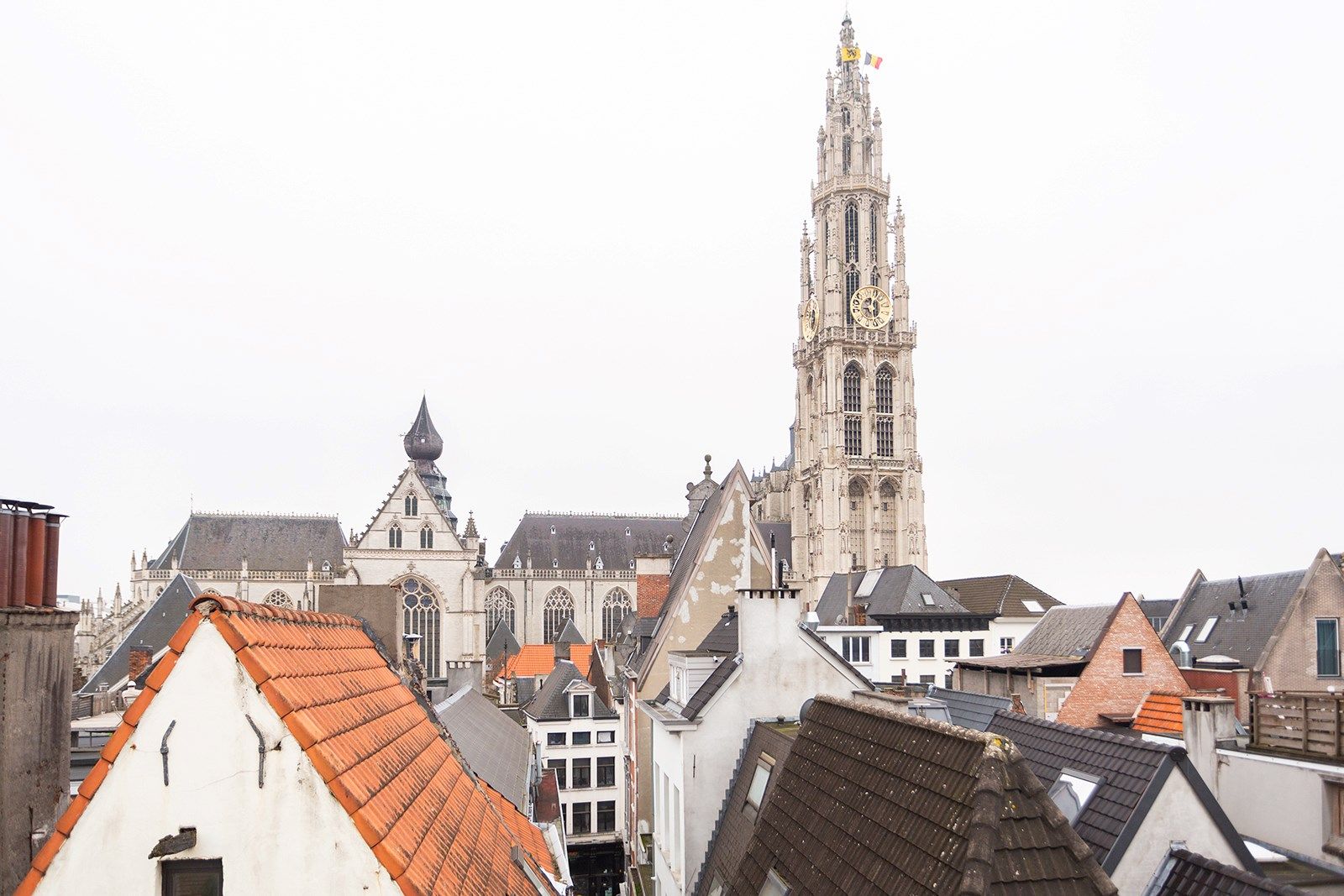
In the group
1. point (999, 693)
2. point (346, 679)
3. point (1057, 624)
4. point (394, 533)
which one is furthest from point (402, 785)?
point (394, 533)

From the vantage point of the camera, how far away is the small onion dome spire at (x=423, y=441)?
271 ft

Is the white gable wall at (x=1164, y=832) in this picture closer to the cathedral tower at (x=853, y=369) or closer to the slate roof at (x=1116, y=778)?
the slate roof at (x=1116, y=778)

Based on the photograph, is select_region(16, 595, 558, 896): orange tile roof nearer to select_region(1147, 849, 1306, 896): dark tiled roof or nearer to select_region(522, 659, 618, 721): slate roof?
select_region(1147, 849, 1306, 896): dark tiled roof

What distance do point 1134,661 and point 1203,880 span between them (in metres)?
18.1

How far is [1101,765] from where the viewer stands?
9281mm

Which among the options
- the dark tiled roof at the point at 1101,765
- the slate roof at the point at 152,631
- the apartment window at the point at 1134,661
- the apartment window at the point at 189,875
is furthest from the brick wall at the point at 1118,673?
the slate roof at the point at 152,631

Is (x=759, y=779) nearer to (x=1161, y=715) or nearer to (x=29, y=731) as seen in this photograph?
(x=29, y=731)

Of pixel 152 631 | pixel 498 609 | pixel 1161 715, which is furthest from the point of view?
pixel 498 609

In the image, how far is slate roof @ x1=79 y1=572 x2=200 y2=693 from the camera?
39531 millimetres

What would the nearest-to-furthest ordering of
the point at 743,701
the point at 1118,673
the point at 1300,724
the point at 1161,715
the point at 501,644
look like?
the point at 1300,724, the point at 743,701, the point at 1161,715, the point at 1118,673, the point at 501,644

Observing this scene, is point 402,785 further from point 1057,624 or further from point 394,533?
point 394,533

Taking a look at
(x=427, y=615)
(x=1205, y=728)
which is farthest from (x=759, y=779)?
(x=427, y=615)

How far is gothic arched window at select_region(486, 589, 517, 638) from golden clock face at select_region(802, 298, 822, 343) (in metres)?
47.2

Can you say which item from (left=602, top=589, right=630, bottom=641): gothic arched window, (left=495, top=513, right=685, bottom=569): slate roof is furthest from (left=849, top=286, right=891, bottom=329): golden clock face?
(left=602, top=589, right=630, bottom=641): gothic arched window
